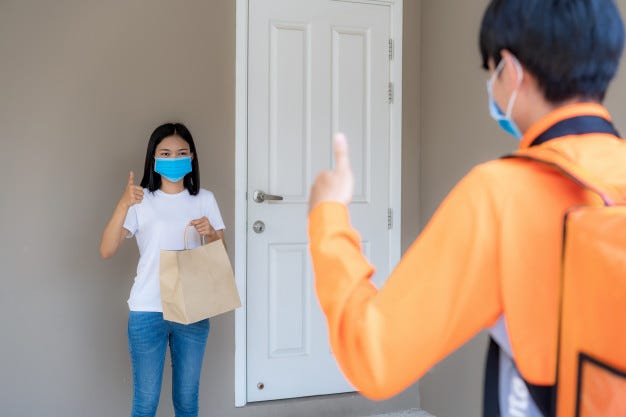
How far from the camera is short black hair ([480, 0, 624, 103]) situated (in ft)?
2.19

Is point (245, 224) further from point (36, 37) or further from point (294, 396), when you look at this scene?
point (36, 37)

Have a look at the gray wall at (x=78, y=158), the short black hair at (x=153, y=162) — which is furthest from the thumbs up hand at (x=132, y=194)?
the gray wall at (x=78, y=158)

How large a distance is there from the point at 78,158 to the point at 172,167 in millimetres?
640

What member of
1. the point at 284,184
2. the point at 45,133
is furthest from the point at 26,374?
the point at 284,184

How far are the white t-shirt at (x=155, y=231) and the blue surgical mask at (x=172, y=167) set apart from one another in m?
0.09

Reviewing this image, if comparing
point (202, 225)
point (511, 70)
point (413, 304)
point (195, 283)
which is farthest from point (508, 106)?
point (202, 225)

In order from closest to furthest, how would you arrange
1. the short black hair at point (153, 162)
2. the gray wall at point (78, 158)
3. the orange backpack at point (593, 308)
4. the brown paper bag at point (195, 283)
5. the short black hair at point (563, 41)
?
the orange backpack at point (593, 308) < the short black hair at point (563, 41) < the brown paper bag at point (195, 283) < the short black hair at point (153, 162) < the gray wall at point (78, 158)

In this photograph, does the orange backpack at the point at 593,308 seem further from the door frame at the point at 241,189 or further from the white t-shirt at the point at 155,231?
the door frame at the point at 241,189

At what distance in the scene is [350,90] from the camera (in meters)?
3.15

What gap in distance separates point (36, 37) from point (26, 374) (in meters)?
1.47

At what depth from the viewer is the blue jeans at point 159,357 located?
229 centimetres

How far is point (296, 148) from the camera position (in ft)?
10.0

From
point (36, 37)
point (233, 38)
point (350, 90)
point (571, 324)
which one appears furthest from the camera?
point (350, 90)

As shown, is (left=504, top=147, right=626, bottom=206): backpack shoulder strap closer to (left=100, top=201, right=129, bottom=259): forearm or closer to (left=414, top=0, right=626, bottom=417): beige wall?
(left=100, top=201, right=129, bottom=259): forearm
